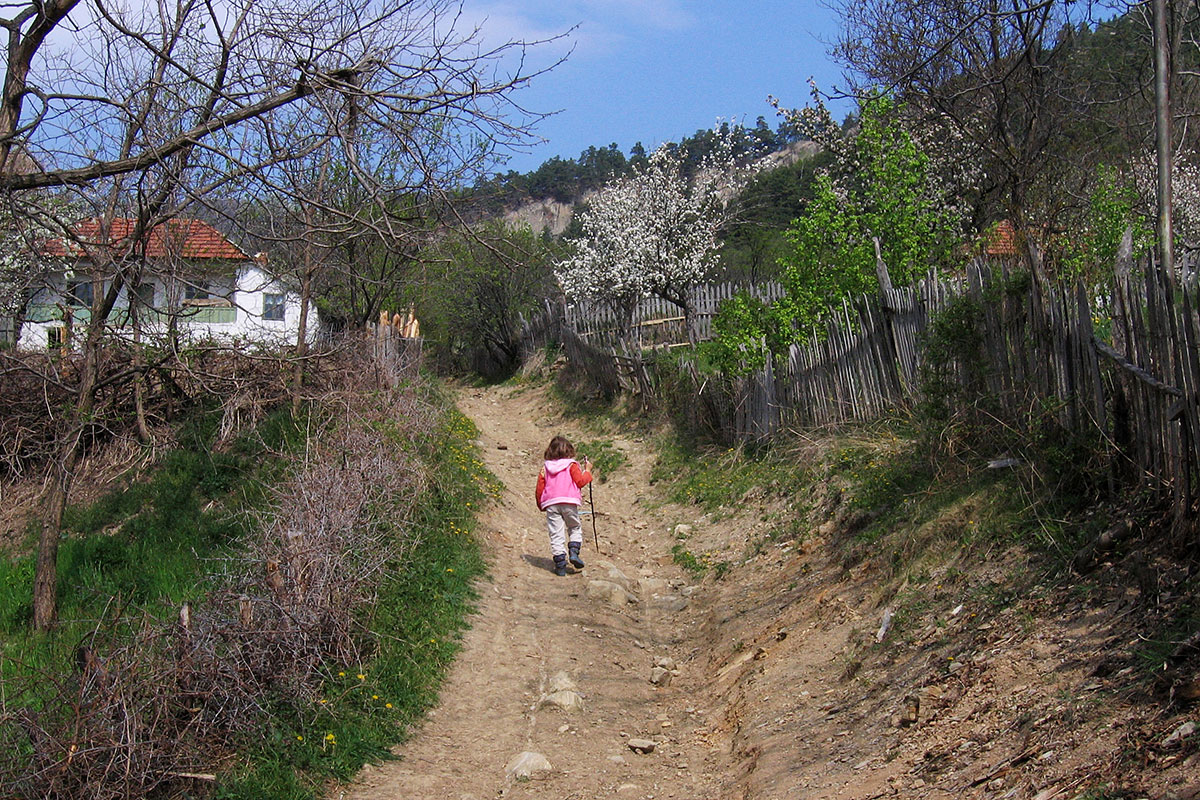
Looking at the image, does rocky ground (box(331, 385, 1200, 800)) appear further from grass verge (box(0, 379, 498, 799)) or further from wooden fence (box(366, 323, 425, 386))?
wooden fence (box(366, 323, 425, 386))

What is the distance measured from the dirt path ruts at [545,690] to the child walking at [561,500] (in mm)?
242

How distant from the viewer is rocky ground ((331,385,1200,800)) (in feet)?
12.1

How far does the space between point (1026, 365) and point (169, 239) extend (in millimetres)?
8188

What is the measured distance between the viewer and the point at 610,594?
8.94 m

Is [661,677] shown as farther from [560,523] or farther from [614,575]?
[560,523]

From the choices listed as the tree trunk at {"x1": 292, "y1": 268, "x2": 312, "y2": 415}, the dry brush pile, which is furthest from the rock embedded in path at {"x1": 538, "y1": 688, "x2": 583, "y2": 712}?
the tree trunk at {"x1": 292, "y1": 268, "x2": 312, "y2": 415}

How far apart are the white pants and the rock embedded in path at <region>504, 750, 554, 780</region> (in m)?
3.97

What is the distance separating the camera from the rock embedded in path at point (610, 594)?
8852 millimetres

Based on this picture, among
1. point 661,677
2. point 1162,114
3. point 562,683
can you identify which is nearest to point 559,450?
point 661,677

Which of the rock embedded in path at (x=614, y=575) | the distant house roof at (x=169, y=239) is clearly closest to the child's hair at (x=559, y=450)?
the rock embedded in path at (x=614, y=575)

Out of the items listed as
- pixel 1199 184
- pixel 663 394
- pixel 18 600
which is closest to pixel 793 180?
pixel 1199 184

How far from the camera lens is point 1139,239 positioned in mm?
10805

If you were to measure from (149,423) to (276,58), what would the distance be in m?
8.67

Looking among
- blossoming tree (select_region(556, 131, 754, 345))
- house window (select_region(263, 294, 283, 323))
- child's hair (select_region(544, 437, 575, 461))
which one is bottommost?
child's hair (select_region(544, 437, 575, 461))
